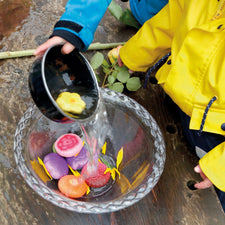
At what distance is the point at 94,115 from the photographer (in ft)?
1.79

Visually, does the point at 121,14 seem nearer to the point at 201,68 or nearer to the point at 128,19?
the point at 128,19

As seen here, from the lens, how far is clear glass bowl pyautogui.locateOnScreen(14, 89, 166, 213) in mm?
537

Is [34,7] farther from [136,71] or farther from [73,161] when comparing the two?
[73,161]

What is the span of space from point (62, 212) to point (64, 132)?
0.19m

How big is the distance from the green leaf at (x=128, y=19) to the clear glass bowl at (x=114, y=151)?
0.42 metres

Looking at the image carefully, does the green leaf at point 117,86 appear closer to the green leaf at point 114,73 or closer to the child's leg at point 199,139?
the green leaf at point 114,73

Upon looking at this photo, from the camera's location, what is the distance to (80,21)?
717 millimetres

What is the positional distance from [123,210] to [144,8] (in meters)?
0.73

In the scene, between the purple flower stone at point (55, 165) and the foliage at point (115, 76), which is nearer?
A: the purple flower stone at point (55, 165)

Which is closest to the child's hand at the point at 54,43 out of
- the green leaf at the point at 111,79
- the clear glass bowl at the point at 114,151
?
the clear glass bowl at the point at 114,151

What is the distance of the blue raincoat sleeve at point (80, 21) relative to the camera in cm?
67

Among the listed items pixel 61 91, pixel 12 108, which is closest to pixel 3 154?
pixel 12 108

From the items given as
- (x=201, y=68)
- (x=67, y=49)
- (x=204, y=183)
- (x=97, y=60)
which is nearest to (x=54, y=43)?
(x=67, y=49)

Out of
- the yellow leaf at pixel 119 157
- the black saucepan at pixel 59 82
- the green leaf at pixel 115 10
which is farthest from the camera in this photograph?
the green leaf at pixel 115 10
